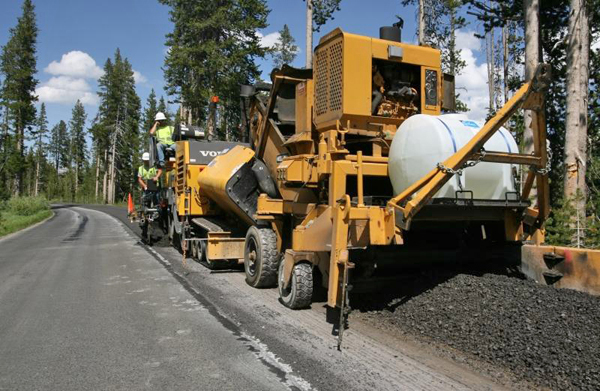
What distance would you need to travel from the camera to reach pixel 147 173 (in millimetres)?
14672

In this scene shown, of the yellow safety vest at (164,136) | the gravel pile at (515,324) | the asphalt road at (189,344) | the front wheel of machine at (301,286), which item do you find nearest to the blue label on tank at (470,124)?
the gravel pile at (515,324)

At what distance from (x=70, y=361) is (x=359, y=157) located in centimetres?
356

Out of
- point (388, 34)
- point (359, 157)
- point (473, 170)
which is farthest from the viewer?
point (388, 34)

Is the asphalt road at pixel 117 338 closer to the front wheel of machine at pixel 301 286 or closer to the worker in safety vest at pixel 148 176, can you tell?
the front wheel of machine at pixel 301 286

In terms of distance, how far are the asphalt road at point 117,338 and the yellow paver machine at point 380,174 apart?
1.26m

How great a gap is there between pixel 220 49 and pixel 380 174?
24.3 metres

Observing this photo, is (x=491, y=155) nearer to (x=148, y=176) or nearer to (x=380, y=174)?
(x=380, y=174)

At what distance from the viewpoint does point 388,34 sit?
6.49 metres

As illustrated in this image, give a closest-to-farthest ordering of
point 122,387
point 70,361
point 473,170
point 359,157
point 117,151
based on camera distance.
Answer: point 122,387
point 70,361
point 473,170
point 359,157
point 117,151

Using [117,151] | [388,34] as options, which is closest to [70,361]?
[388,34]

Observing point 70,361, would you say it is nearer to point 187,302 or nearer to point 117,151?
point 187,302

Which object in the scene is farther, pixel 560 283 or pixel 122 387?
pixel 560 283

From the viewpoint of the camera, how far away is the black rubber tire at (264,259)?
7.50m

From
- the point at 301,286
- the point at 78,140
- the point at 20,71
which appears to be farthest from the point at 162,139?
the point at 78,140
